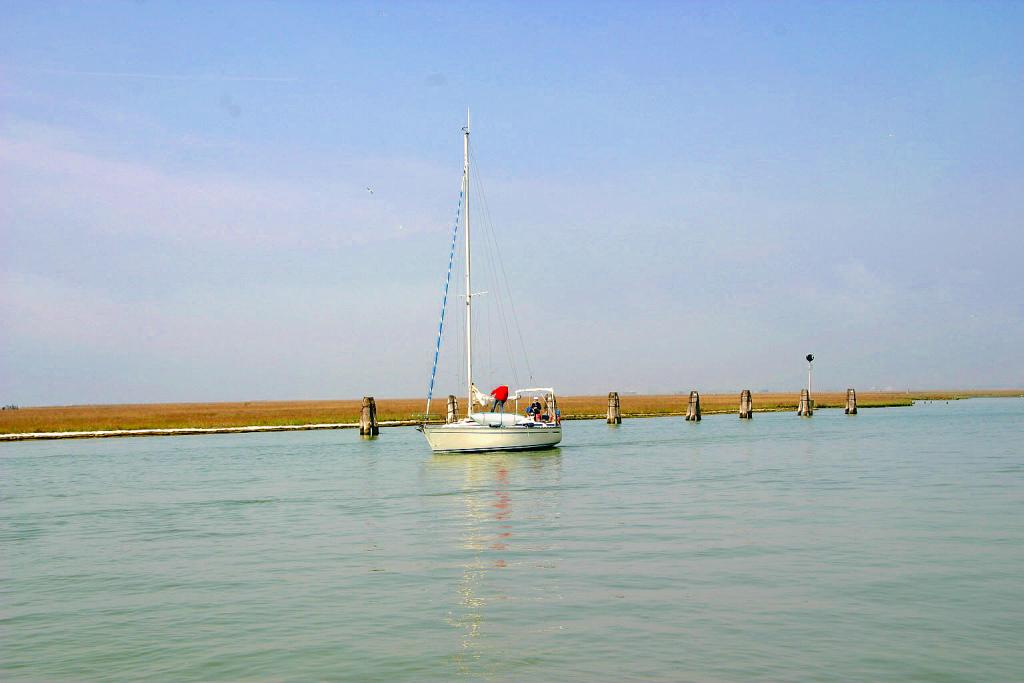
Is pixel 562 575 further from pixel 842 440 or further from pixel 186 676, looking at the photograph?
pixel 842 440

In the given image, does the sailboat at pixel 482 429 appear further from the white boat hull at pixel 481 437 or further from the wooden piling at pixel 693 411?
the wooden piling at pixel 693 411

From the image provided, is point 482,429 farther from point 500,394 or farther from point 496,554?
point 496,554

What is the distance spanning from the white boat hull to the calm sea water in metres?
9.34

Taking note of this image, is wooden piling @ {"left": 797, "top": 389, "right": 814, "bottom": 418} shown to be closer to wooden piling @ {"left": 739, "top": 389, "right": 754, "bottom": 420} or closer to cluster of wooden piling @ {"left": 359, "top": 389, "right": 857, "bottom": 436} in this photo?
cluster of wooden piling @ {"left": 359, "top": 389, "right": 857, "bottom": 436}

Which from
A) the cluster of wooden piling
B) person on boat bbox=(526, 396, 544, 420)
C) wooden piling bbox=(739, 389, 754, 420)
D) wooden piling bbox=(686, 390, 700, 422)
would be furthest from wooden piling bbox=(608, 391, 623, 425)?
person on boat bbox=(526, 396, 544, 420)

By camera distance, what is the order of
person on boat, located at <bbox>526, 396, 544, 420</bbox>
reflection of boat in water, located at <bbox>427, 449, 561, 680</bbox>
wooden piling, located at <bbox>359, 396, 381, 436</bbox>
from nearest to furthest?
1. reflection of boat in water, located at <bbox>427, 449, 561, 680</bbox>
2. person on boat, located at <bbox>526, 396, 544, 420</bbox>
3. wooden piling, located at <bbox>359, 396, 381, 436</bbox>

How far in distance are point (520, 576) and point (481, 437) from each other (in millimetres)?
31209

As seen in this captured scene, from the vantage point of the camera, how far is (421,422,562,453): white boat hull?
4906cm

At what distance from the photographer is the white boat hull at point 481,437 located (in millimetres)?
49062

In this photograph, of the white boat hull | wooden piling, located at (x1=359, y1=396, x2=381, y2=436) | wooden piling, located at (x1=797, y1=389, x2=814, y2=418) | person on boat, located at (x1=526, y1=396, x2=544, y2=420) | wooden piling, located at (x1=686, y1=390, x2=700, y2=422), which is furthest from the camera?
wooden piling, located at (x1=797, y1=389, x2=814, y2=418)

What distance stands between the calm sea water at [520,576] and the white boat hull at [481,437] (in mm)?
9339

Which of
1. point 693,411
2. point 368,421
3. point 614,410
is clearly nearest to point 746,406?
point 693,411

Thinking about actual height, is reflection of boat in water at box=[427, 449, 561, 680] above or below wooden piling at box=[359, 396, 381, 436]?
below

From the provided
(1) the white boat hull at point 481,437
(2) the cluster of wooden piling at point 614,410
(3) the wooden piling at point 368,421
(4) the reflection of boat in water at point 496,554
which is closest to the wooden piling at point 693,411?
(2) the cluster of wooden piling at point 614,410
